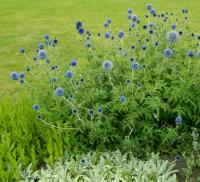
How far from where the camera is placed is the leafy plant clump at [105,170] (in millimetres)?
3829

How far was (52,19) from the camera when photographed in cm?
1335

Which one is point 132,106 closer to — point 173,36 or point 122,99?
point 122,99

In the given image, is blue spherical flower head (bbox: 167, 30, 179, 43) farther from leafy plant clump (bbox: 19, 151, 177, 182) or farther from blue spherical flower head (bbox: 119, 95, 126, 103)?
leafy plant clump (bbox: 19, 151, 177, 182)

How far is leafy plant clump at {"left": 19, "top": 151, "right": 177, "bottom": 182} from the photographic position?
383cm

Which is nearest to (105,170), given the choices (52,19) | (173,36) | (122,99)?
(122,99)

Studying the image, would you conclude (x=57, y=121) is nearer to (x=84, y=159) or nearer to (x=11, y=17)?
(x=84, y=159)

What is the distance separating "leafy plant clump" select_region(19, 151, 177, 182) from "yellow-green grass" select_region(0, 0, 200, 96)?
350 cm

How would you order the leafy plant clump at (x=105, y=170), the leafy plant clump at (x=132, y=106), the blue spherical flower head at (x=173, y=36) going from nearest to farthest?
the leafy plant clump at (x=105, y=170), the leafy plant clump at (x=132, y=106), the blue spherical flower head at (x=173, y=36)

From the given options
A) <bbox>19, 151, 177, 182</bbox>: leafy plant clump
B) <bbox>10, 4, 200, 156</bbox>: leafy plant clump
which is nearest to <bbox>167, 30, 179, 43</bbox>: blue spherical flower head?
<bbox>10, 4, 200, 156</bbox>: leafy plant clump

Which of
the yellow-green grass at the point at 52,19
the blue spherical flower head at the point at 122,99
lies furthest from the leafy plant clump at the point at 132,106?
the yellow-green grass at the point at 52,19

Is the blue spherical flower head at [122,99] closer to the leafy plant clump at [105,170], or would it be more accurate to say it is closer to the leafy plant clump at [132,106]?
the leafy plant clump at [132,106]

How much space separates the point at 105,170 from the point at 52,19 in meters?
9.99

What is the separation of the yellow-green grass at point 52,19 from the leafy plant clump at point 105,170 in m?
3.50

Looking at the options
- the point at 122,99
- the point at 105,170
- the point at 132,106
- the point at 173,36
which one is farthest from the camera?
the point at 173,36
